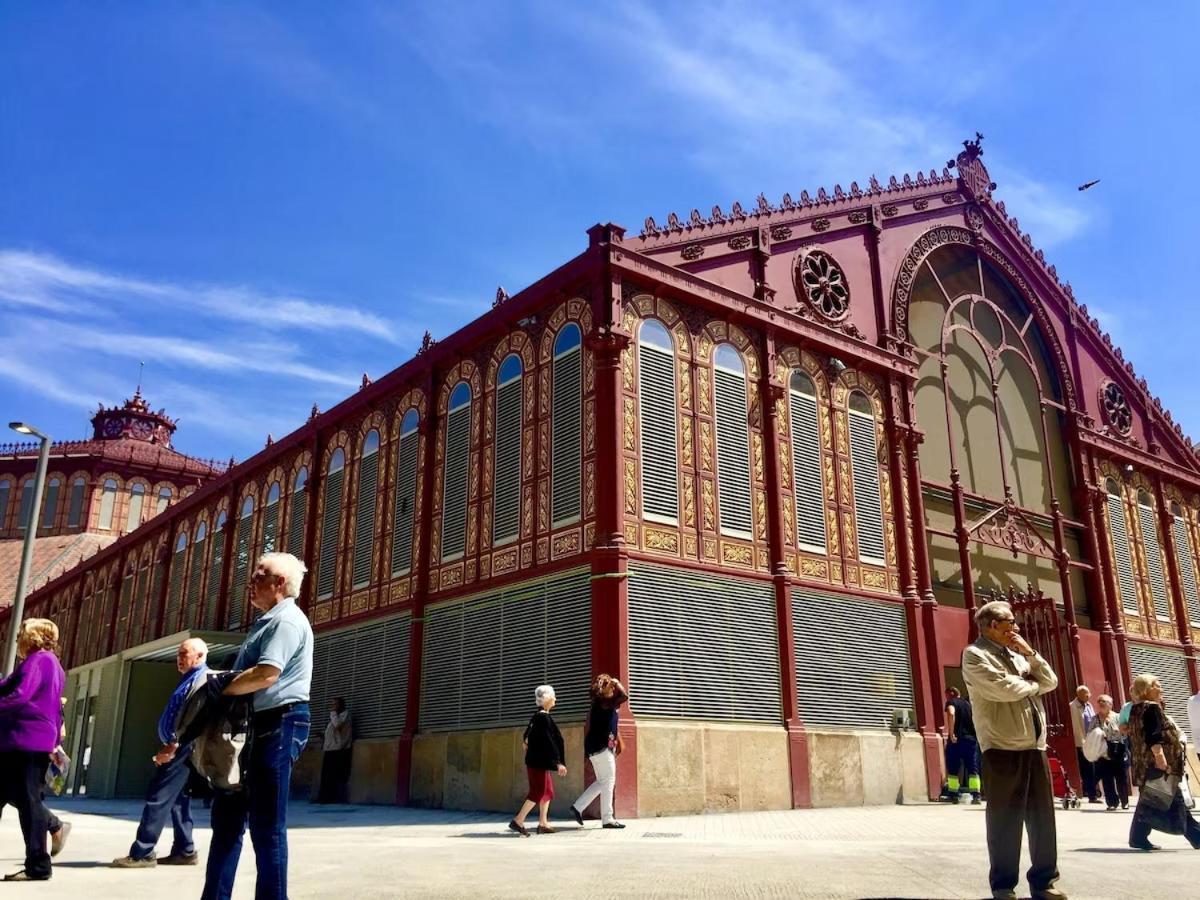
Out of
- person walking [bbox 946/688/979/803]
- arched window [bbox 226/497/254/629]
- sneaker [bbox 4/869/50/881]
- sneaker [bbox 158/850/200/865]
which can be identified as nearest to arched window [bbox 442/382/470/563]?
arched window [bbox 226/497/254/629]

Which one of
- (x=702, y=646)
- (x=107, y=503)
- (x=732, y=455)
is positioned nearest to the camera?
(x=702, y=646)

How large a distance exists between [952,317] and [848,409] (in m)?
6.01

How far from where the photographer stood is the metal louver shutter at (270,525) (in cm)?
2545

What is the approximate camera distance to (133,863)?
809 centimetres

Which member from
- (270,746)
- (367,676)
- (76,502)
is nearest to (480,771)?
(367,676)

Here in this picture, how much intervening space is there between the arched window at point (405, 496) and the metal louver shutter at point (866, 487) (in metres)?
8.56

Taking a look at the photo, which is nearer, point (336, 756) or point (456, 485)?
point (456, 485)

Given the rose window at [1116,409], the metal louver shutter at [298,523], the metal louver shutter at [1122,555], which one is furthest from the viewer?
the rose window at [1116,409]

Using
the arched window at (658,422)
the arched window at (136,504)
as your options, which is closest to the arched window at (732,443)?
the arched window at (658,422)

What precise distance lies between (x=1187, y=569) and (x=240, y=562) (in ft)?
82.7

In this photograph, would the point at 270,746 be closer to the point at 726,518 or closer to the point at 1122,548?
the point at 726,518

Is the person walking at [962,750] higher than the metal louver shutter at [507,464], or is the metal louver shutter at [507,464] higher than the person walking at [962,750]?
the metal louver shutter at [507,464]

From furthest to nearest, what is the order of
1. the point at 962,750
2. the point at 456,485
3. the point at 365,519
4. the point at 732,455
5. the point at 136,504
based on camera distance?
the point at 136,504 < the point at 365,519 < the point at 456,485 < the point at 732,455 < the point at 962,750

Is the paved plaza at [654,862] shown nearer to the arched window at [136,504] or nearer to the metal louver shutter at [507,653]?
the metal louver shutter at [507,653]
